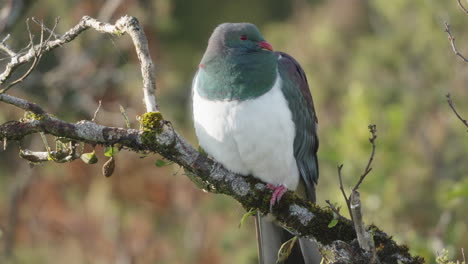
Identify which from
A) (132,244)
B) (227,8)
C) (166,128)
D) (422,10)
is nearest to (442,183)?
(422,10)

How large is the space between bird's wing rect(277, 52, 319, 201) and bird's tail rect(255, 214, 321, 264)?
39cm

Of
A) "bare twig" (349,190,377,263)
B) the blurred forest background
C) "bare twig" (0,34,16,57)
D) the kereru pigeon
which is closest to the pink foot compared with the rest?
the kereru pigeon

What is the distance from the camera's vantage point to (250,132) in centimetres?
449

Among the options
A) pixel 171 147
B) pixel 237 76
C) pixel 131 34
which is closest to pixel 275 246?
pixel 237 76

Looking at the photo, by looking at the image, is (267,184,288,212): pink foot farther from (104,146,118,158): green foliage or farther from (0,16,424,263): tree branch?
(104,146,118,158): green foliage

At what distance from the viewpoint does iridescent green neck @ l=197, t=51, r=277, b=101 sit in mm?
4539

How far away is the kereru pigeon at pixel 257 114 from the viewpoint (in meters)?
4.50

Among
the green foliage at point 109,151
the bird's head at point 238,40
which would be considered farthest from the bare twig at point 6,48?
the bird's head at point 238,40

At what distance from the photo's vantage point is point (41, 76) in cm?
890

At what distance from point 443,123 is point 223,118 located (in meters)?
6.03

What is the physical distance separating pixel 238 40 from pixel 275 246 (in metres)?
1.21

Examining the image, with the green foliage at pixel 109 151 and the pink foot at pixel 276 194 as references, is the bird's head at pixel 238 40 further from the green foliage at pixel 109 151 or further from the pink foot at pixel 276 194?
the green foliage at pixel 109 151

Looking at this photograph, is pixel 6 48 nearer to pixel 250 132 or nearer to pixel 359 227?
pixel 250 132

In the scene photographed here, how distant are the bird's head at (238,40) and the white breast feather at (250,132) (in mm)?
290
